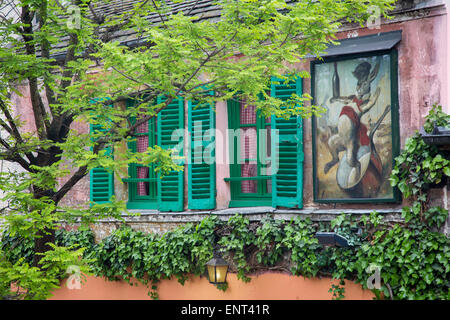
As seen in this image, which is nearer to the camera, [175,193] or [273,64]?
[273,64]

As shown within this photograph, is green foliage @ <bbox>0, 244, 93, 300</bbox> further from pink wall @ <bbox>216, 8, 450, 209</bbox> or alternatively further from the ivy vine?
pink wall @ <bbox>216, 8, 450, 209</bbox>

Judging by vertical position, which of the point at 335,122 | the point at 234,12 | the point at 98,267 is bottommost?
the point at 98,267

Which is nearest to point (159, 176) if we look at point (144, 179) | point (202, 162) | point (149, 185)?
point (202, 162)

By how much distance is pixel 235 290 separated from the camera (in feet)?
28.3

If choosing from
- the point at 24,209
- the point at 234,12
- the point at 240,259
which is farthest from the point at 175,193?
the point at 234,12

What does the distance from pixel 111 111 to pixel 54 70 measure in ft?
14.9

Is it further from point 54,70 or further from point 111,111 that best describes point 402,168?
point 54,70

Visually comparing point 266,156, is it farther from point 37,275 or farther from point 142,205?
point 37,275

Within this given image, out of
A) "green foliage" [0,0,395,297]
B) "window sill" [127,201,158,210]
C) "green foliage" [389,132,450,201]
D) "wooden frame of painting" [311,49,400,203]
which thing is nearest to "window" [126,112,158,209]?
"window sill" [127,201,158,210]

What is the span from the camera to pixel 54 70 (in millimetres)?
11047

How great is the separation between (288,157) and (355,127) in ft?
3.56

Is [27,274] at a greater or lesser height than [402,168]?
lesser

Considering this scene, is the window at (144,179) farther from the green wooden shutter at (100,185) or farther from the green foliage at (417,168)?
the green foliage at (417,168)

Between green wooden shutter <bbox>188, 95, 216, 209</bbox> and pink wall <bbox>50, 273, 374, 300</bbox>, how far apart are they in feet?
4.08
